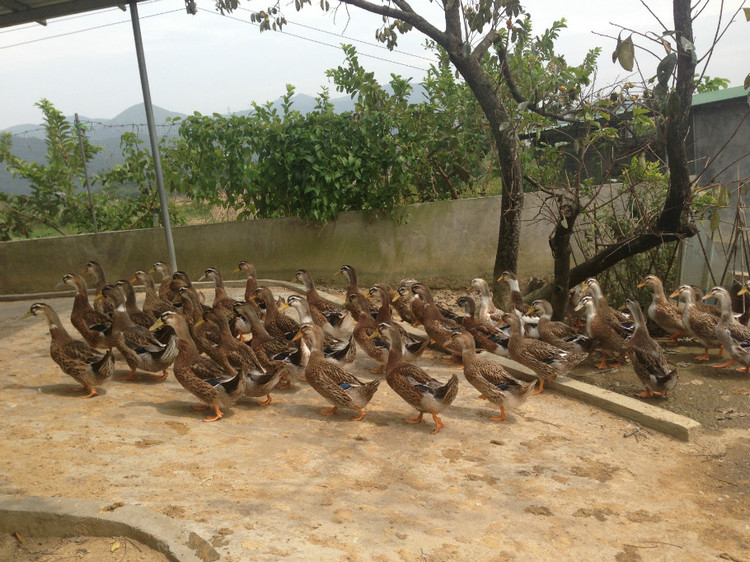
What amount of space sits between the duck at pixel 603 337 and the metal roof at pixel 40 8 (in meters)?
8.81

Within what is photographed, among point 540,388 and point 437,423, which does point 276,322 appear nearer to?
point 437,423

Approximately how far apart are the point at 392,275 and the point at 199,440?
8.03m

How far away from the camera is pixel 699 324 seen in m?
7.91

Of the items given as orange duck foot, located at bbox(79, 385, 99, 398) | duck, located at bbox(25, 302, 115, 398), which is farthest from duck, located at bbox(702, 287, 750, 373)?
orange duck foot, located at bbox(79, 385, 99, 398)

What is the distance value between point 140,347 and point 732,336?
695 cm

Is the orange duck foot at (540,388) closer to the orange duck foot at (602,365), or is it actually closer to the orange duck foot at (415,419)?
the orange duck foot at (602,365)

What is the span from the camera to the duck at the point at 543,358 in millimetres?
6898

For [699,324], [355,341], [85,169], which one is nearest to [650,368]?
[699,324]

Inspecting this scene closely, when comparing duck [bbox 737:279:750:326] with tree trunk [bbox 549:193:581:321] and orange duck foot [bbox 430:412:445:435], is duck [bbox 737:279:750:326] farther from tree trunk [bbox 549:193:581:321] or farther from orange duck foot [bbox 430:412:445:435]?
orange duck foot [bbox 430:412:445:435]

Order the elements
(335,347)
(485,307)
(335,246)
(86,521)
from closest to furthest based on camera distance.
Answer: (86,521) < (335,347) < (485,307) < (335,246)

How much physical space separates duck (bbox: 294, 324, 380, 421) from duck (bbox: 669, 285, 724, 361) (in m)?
4.55

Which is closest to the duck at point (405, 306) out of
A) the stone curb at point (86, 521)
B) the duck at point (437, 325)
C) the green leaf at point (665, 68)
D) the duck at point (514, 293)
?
the duck at point (437, 325)

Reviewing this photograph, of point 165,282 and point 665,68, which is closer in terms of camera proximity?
point 665,68

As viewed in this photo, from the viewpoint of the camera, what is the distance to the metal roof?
10227 millimetres
